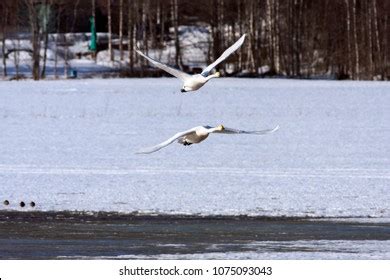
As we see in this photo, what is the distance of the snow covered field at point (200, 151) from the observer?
15414mm

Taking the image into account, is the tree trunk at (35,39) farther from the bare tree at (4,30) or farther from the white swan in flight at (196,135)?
the white swan in flight at (196,135)

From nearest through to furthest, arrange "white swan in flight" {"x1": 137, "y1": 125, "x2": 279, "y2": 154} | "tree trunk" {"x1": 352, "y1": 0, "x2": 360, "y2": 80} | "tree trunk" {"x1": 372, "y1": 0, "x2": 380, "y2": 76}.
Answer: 1. "white swan in flight" {"x1": 137, "y1": 125, "x2": 279, "y2": 154}
2. "tree trunk" {"x1": 352, "y1": 0, "x2": 360, "y2": 80}
3. "tree trunk" {"x1": 372, "y1": 0, "x2": 380, "y2": 76}

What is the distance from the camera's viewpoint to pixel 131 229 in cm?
1330

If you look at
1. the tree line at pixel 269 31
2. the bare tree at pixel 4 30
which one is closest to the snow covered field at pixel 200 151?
the tree line at pixel 269 31

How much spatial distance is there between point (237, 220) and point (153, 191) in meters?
2.39

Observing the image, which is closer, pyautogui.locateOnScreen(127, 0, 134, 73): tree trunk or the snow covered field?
the snow covered field

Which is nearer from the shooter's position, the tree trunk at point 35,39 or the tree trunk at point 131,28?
the tree trunk at point 35,39

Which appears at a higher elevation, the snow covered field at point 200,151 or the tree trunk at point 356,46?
the tree trunk at point 356,46

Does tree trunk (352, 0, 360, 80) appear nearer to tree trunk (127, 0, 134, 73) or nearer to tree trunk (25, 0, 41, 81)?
tree trunk (127, 0, 134, 73)

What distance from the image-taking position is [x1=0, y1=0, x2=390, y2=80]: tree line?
4769 cm

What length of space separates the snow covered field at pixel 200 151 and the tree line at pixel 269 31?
9943 mm

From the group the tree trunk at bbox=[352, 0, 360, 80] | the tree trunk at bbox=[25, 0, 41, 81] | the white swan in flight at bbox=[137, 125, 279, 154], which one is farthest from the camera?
the tree trunk at bbox=[25, 0, 41, 81]

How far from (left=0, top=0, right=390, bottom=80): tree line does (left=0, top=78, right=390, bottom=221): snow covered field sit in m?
9.94

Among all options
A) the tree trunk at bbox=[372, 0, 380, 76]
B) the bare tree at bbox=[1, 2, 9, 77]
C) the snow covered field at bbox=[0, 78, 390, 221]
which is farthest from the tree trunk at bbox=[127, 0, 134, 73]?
the snow covered field at bbox=[0, 78, 390, 221]
